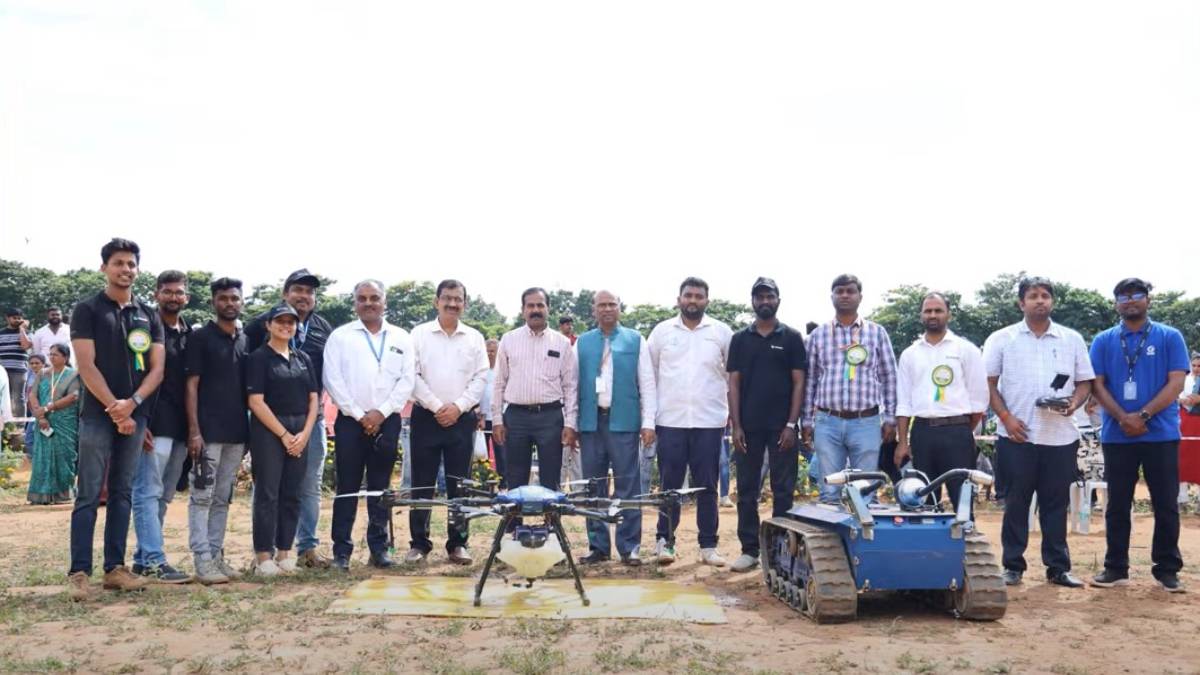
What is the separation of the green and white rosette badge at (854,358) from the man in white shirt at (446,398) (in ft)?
9.62

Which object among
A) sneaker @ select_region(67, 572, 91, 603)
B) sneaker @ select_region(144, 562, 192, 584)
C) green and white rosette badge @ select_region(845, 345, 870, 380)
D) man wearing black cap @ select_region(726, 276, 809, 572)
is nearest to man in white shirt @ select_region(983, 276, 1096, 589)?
green and white rosette badge @ select_region(845, 345, 870, 380)

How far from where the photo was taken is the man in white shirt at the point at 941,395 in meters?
8.09

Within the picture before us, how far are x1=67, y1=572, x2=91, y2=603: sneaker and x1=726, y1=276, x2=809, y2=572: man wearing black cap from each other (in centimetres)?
466

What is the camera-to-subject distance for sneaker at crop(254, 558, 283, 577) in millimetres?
7770

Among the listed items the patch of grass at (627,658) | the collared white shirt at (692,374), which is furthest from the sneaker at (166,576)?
the collared white shirt at (692,374)

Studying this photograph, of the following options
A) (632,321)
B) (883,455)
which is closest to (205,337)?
(883,455)

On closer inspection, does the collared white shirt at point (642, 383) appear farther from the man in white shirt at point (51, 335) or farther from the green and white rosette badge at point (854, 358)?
the man in white shirt at point (51, 335)

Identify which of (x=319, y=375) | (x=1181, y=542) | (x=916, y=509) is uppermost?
(x=319, y=375)

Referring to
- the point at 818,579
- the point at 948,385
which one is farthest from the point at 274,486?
the point at 948,385

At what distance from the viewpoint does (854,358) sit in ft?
27.5

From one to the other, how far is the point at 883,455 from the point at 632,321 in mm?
38094

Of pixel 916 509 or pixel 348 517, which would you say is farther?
pixel 348 517

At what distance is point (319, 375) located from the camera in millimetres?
8477

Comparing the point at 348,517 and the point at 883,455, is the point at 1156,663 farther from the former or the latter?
the point at 348,517
